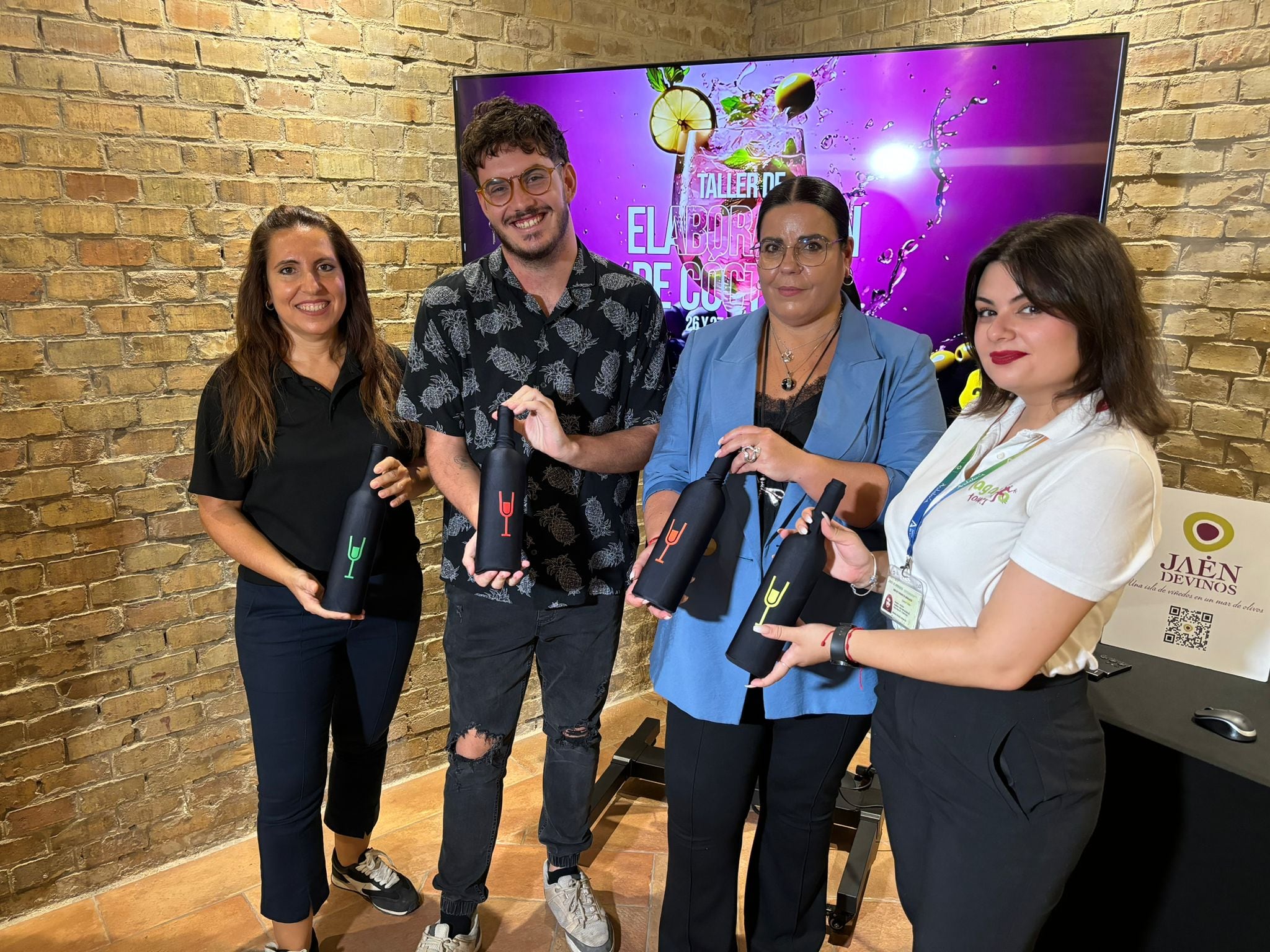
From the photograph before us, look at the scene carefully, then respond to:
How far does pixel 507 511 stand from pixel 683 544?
0.35m

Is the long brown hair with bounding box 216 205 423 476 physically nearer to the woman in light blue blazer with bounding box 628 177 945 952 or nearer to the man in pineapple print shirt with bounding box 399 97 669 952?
the man in pineapple print shirt with bounding box 399 97 669 952

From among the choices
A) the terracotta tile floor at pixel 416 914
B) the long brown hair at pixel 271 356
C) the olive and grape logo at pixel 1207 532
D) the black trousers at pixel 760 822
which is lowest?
the terracotta tile floor at pixel 416 914

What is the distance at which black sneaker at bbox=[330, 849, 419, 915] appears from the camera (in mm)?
2340

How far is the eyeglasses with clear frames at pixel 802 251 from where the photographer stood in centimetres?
159

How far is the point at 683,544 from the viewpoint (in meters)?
1.51

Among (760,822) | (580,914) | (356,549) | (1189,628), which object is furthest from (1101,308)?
(580,914)

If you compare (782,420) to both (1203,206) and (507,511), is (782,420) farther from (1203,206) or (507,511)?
(1203,206)

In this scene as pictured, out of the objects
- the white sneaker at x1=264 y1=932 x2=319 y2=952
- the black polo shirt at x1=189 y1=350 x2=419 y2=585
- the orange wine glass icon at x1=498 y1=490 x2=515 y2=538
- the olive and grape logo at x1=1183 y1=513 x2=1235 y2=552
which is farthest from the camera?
the white sneaker at x1=264 y1=932 x2=319 y2=952

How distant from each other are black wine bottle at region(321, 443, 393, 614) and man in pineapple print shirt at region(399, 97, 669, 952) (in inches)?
5.8

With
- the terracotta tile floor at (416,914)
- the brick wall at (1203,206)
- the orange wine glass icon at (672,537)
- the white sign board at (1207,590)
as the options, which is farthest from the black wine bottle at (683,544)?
the brick wall at (1203,206)

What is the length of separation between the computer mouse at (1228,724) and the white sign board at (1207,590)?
0.18 m

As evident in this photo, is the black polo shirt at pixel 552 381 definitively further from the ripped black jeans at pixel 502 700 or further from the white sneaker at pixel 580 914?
the white sneaker at pixel 580 914

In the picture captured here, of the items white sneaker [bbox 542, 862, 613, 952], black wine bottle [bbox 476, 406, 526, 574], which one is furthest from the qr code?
white sneaker [bbox 542, 862, 613, 952]

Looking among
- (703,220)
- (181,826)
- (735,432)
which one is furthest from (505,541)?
(181,826)
